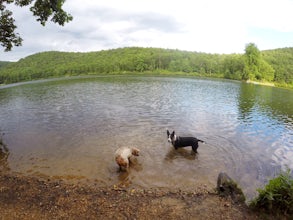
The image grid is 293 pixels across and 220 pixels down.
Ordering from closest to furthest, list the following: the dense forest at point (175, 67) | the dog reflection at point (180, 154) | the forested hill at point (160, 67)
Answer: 1. the dog reflection at point (180, 154)
2. the dense forest at point (175, 67)
3. the forested hill at point (160, 67)

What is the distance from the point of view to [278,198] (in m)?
6.00

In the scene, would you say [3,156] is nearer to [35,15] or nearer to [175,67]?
[35,15]

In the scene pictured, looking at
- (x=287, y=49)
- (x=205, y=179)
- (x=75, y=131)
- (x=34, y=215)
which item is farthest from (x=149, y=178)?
(x=287, y=49)

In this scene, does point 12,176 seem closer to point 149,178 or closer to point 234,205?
point 149,178

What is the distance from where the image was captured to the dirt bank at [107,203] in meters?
6.21

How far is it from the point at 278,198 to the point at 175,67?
Result: 123m

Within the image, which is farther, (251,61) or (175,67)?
(175,67)

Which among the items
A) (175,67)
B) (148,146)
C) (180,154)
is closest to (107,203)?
(180,154)

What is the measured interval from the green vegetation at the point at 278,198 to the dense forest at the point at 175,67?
280 feet

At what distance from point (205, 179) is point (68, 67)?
12887 centimetres

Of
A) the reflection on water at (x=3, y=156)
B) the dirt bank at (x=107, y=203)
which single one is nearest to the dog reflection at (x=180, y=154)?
the dirt bank at (x=107, y=203)

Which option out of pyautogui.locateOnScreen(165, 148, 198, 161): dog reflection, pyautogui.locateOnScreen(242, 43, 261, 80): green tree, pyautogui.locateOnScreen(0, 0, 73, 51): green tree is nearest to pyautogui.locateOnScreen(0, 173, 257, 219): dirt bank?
pyautogui.locateOnScreen(165, 148, 198, 161): dog reflection

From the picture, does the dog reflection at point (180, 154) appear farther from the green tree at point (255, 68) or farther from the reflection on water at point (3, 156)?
the green tree at point (255, 68)

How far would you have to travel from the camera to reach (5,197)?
7.15 m
